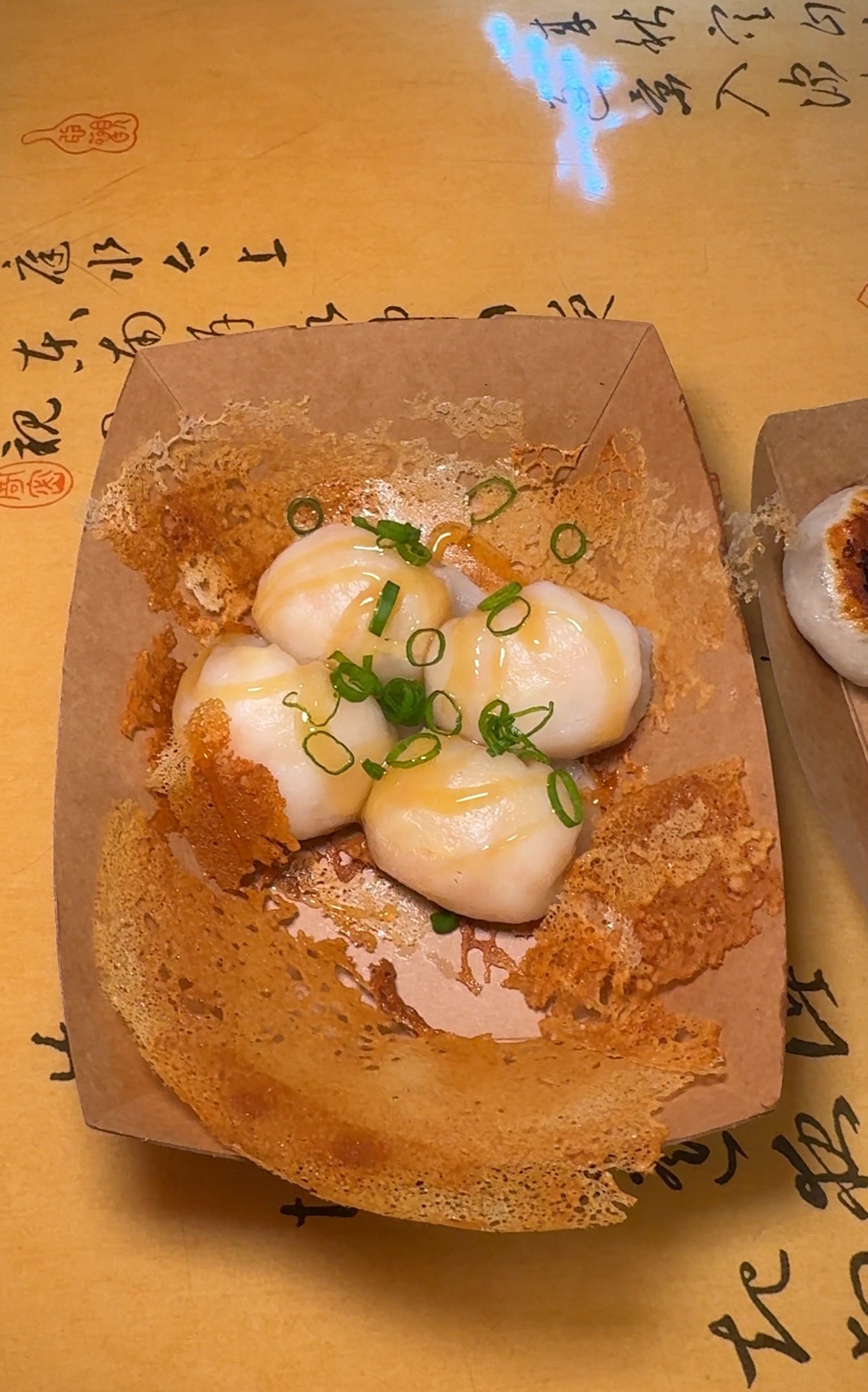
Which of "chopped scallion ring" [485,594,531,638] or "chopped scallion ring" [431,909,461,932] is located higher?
"chopped scallion ring" [485,594,531,638]

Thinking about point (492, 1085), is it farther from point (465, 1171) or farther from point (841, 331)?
point (841, 331)

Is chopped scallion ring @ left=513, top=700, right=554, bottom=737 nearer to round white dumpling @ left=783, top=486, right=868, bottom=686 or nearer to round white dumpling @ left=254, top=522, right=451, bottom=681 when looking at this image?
round white dumpling @ left=254, top=522, right=451, bottom=681

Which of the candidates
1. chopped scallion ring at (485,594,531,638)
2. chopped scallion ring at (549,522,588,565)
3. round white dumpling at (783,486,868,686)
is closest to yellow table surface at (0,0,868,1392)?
round white dumpling at (783,486,868,686)

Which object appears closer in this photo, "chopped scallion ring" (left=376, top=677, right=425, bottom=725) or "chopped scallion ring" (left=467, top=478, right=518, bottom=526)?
"chopped scallion ring" (left=376, top=677, right=425, bottom=725)

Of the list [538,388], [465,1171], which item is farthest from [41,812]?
[538,388]

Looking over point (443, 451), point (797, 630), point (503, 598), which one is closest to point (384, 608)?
point (503, 598)

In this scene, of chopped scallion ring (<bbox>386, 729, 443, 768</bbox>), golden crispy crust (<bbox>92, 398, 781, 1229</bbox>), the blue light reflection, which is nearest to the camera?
golden crispy crust (<bbox>92, 398, 781, 1229</bbox>)
